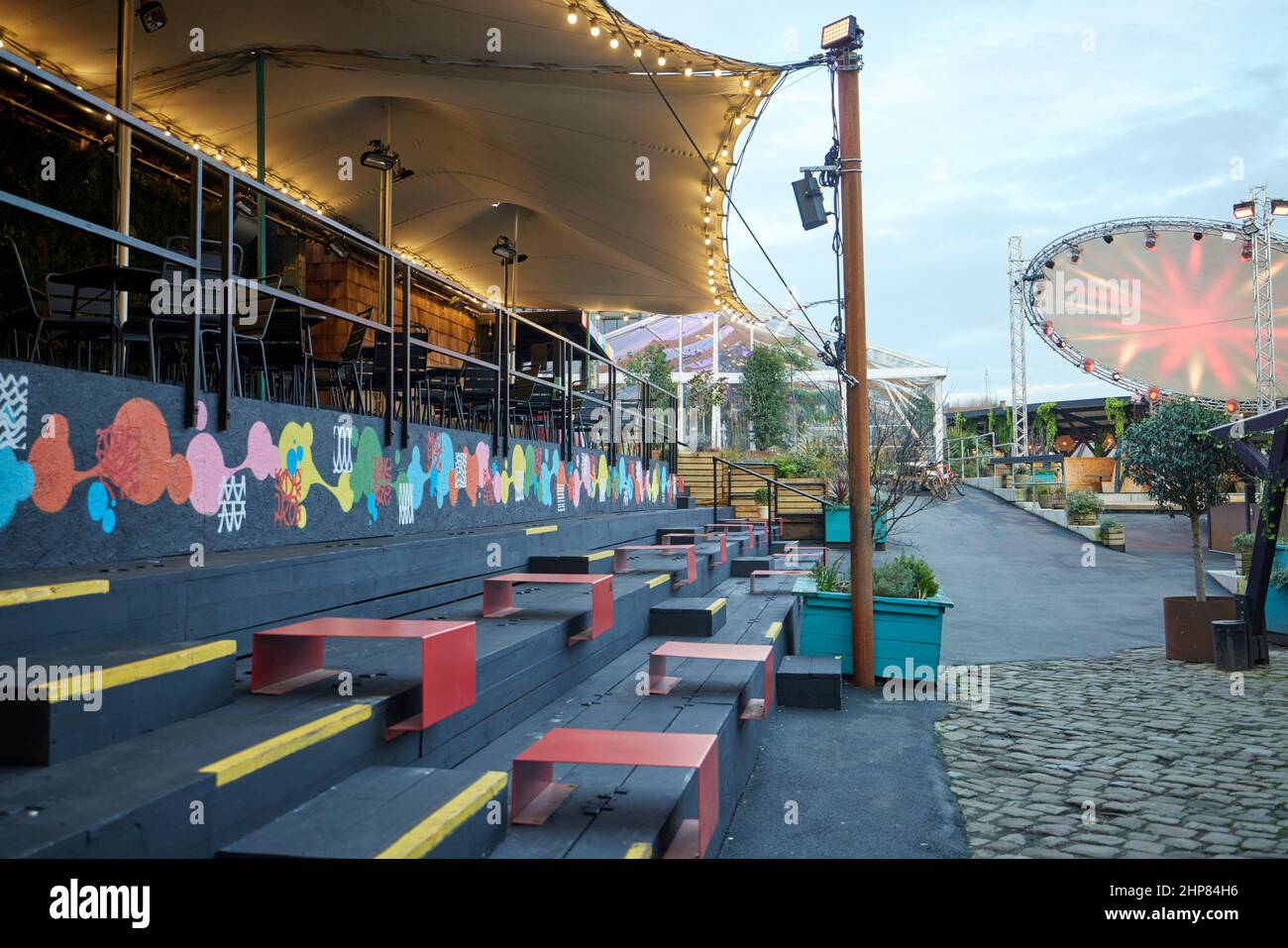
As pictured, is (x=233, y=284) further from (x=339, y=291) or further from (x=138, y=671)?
(x=339, y=291)

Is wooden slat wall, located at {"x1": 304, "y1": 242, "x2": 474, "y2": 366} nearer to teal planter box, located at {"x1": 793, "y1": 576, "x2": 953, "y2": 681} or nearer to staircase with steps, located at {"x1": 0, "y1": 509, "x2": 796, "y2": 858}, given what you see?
teal planter box, located at {"x1": 793, "y1": 576, "x2": 953, "y2": 681}

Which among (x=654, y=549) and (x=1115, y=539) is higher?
(x=654, y=549)

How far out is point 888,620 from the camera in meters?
6.83

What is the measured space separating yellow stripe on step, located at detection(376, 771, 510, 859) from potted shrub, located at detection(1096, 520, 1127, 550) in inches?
739

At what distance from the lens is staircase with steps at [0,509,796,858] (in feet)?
5.28

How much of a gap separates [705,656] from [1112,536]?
17.1 metres

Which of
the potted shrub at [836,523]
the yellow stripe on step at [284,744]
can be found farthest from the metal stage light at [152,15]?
the potted shrub at [836,523]

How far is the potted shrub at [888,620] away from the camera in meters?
6.74

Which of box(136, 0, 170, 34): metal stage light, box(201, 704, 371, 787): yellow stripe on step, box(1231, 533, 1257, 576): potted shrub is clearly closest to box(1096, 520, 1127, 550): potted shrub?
box(1231, 533, 1257, 576): potted shrub

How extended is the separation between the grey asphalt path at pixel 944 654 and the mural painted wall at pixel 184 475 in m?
2.43

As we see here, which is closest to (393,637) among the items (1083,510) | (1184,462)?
(1184,462)

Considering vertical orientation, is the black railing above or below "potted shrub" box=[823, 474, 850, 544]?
above

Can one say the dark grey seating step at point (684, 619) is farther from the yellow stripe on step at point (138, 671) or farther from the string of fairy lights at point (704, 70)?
the string of fairy lights at point (704, 70)
